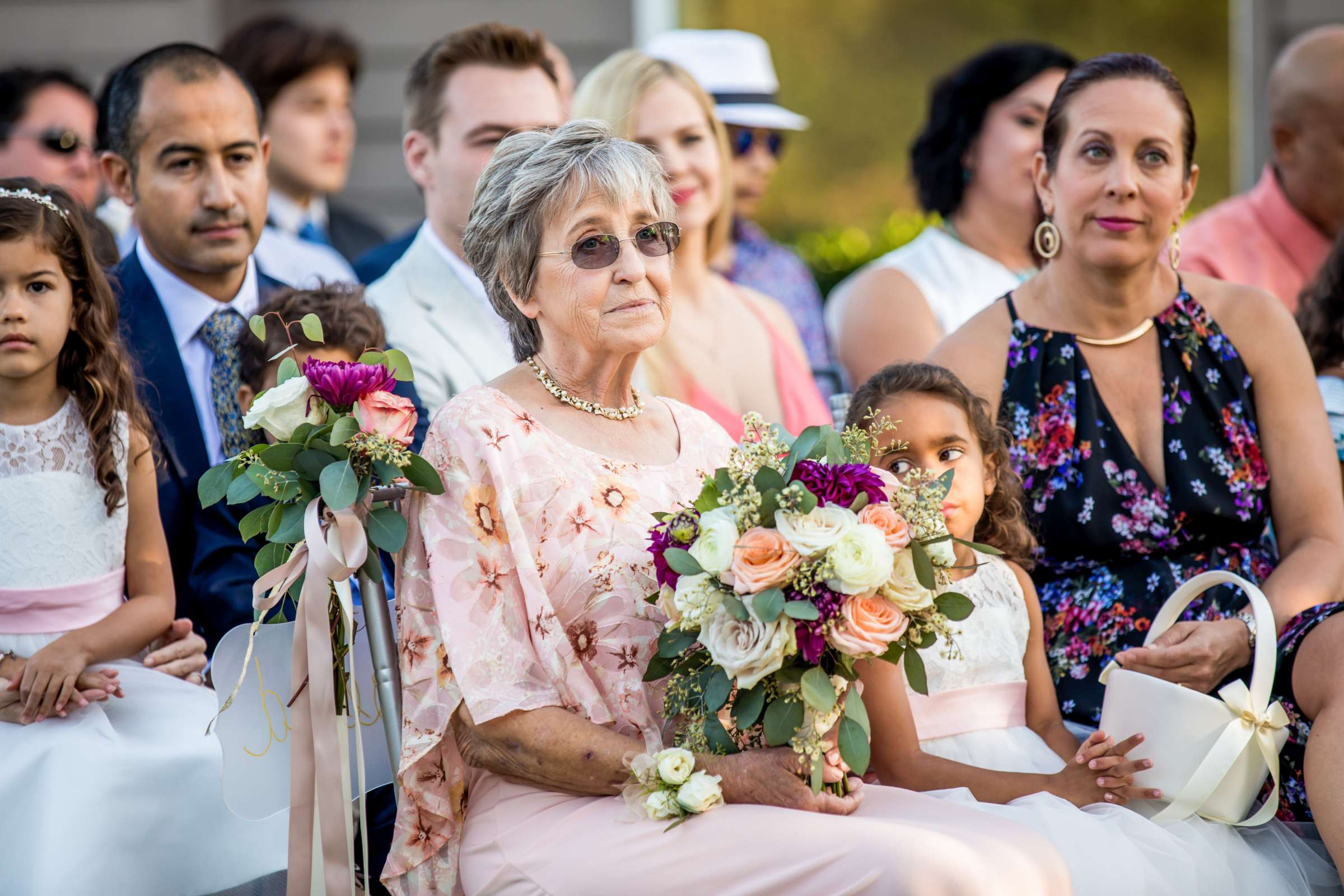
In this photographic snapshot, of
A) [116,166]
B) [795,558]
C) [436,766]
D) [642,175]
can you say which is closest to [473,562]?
[436,766]

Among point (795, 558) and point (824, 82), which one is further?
point (824, 82)

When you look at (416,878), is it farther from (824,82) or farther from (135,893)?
(824,82)

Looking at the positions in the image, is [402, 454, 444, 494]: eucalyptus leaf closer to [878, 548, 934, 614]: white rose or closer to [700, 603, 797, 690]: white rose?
[700, 603, 797, 690]: white rose

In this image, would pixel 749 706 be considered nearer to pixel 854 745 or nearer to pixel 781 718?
pixel 781 718

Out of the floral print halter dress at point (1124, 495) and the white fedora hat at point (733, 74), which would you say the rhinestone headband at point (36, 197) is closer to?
the floral print halter dress at point (1124, 495)

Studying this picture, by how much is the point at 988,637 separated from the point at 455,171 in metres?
2.46

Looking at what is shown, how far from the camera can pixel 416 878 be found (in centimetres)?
283

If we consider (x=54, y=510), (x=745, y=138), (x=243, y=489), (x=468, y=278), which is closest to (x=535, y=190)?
(x=243, y=489)

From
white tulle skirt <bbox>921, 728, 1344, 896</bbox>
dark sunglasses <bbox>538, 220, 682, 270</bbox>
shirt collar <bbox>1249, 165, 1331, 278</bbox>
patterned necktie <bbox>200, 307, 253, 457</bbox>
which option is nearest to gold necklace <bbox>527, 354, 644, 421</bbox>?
dark sunglasses <bbox>538, 220, 682, 270</bbox>

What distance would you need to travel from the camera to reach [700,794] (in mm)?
2590

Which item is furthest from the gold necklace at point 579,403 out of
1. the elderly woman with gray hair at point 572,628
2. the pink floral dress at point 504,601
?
the pink floral dress at point 504,601

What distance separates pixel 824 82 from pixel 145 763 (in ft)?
31.2

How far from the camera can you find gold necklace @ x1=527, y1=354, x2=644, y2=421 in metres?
3.04

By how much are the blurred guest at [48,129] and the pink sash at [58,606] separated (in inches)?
103
